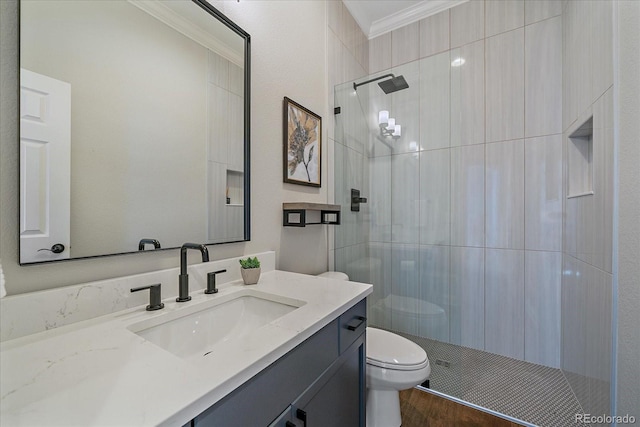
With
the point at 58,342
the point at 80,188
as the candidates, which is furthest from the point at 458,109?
the point at 58,342

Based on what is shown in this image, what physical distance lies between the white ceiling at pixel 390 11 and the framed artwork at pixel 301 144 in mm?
1308

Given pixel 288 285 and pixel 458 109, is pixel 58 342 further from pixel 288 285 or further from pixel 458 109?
pixel 458 109

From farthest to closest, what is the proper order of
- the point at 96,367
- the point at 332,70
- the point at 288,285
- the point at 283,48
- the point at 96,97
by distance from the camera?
the point at 332,70 → the point at 283,48 → the point at 288,285 → the point at 96,97 → the point at 96,367

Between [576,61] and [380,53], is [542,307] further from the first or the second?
[380,53]

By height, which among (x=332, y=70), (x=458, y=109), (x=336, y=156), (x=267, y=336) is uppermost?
(x=332, y=70)

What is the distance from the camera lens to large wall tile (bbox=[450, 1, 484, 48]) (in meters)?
2.18

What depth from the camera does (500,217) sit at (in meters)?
2.10

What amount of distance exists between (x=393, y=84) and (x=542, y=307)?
2.01 metres

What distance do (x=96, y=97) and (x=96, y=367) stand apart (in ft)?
2.43

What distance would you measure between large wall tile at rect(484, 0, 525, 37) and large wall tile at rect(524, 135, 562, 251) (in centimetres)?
94

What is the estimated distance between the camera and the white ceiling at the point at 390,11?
7.51 ft

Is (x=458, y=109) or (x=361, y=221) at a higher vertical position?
(x=458, y=109)

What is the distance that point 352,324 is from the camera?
101 centimetres

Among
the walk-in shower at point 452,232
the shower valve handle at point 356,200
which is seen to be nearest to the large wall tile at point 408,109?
the walk-in shower at point 452,232
